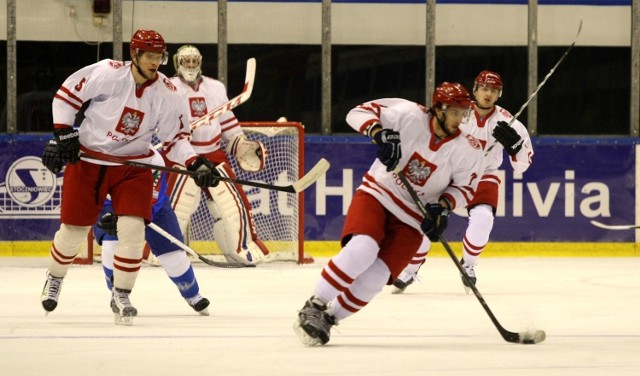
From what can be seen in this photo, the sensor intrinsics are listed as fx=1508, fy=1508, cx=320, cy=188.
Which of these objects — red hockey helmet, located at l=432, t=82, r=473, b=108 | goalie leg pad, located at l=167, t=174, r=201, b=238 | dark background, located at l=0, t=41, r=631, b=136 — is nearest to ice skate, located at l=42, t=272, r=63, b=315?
red hockey helmet, located at l=432, t=82, r=473, b=108

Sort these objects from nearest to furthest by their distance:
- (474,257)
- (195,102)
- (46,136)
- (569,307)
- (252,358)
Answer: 1. (252,358)
2. (569,307)
3. (474,257)
4. (195,102)
5. (46,136)

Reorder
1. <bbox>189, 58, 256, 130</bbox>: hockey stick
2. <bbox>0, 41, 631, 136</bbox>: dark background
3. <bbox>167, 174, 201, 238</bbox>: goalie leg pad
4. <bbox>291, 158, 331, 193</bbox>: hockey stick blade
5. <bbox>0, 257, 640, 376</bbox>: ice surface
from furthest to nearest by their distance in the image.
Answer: <bbox>0, 41, 631, 136</bbox>: dark background, <bbox>167, 174, 201, 238</bbox>: goalie leg pad, <bbox>189, 58, 256, 130</bbox>: hockey stick, <bbox>291, 158, 331, 193</bbox>: hockey stick blade, <bbox>0, 257, 640, 376</bbox>: ice surface

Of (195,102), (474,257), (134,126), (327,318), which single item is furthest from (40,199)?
(327,318)

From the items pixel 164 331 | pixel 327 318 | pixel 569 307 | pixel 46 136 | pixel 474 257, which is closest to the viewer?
pixel 327 318

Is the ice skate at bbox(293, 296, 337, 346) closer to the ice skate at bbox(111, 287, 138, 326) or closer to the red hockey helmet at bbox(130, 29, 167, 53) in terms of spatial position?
the ice skate at bbox(111, 287, 138, 326)

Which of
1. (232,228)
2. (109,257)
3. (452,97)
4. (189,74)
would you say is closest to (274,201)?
(232,228)

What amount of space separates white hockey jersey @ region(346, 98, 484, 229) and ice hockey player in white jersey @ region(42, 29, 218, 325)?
0.85 meters

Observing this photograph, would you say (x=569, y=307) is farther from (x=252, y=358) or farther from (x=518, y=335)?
(x=252, y=358)

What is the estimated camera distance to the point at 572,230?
1006cm

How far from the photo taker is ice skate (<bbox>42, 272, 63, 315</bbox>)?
6027mm

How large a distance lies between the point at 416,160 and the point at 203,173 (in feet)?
3.25

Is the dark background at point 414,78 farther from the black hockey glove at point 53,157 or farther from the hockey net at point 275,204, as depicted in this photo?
the black hockey glove at point 53,157

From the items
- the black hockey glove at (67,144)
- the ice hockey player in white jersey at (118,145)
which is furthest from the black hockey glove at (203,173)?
the black hockey glove at (67,144)

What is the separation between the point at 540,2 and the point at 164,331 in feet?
17.9
